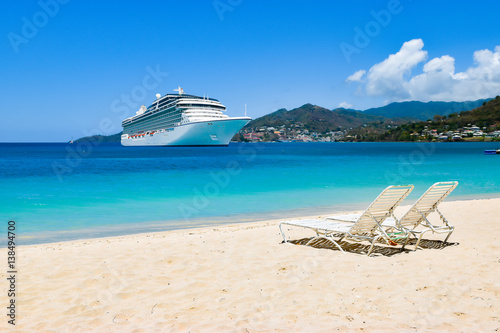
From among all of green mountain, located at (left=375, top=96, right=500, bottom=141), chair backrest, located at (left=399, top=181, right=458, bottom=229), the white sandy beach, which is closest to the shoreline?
the white sandy beach

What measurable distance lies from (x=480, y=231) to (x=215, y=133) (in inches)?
2318

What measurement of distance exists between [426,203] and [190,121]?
56841 millimetres

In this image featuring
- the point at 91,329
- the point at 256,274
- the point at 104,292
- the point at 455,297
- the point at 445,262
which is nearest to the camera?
the point at 91,329

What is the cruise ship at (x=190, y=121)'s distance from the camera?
60562mm

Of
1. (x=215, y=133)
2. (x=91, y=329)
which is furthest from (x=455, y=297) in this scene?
(x=215, y=133)

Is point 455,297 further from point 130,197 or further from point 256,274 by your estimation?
point 130,197

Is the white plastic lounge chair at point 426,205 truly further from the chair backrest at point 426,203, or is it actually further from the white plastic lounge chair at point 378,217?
the white plastic lounge chair at point 378,217

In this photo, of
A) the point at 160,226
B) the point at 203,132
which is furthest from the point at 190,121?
the point at 160,226

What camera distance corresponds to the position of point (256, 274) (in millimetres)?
4312

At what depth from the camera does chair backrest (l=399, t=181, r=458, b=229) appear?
535 centimetres

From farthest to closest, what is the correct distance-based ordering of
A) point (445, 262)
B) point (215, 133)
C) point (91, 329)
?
point (215, 133) < point (445, 262) < point (91, 329)

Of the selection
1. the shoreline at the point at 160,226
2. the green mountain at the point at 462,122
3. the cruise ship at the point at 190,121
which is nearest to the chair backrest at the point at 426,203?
the shoreline at the point at 160,226

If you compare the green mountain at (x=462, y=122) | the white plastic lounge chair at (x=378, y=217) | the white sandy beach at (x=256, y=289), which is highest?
the green mountain at (x=462, y=122)

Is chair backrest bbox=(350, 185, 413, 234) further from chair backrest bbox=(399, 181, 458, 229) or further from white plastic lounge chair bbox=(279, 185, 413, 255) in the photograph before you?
chair backrest bbox=(399, 181, 458, 229)
